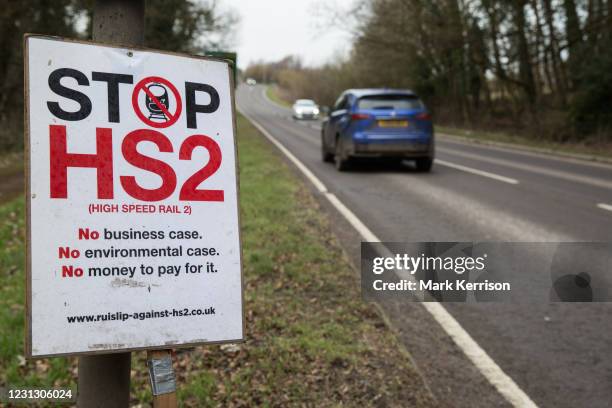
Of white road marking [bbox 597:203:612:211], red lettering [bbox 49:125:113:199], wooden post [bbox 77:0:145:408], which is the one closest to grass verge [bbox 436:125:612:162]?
white road marking [bbox 597:203:612:211]

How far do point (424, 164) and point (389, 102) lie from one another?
66.0 inches

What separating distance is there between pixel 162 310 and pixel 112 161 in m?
0.53

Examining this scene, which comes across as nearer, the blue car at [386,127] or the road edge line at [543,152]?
the blue car at [386,127]

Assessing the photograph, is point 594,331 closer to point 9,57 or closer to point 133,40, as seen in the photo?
point 133,40

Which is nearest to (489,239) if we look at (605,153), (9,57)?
(605,153)

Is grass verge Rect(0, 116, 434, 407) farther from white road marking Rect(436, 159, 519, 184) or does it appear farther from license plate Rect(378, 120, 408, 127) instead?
license plate Rect(378, 120, 408, 127)

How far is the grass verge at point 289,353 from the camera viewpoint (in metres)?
3.46

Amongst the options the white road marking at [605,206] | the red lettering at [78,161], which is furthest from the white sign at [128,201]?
the white road marking at [605,206]

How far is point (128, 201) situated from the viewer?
6.91 feet

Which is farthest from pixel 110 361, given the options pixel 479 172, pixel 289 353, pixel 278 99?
pixel 278 99

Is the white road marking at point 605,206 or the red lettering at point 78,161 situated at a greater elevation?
the red lettering at point 78,161

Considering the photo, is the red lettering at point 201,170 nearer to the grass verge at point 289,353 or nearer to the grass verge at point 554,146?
the grass verge at point 289,353

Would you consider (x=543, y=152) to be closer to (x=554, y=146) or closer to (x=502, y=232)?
(x=554, y=146)

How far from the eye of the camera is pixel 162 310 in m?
2.09
